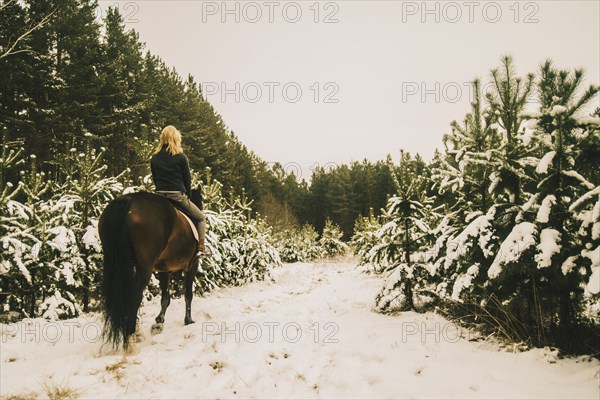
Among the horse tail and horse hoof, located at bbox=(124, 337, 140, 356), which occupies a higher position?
the horse tail

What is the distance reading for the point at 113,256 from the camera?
352 cm

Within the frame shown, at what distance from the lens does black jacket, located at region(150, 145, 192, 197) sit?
15.3 feet

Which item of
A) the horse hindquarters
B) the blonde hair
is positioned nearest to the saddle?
the blonde hair

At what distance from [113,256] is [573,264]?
4522mm

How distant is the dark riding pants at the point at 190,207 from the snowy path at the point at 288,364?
145 cm

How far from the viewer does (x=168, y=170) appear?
4664mm

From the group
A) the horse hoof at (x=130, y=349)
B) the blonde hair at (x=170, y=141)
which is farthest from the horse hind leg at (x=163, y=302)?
the blonde hair at (x=170, y=141)

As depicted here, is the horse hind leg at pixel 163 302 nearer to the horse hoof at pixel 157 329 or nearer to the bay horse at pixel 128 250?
the horse hoof at pixel 157 329

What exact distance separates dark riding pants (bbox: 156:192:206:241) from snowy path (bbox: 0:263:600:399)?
145 cm

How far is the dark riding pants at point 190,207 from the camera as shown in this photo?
4.68m

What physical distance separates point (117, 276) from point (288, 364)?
2039 mm

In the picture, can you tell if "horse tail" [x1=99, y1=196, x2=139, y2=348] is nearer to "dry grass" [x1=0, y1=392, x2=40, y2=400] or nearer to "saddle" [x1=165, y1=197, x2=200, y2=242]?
"dry grass" [x1=0, y1=392, x2=40, y2=400]

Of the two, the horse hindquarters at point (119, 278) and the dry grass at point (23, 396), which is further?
the horse hindquarters at point (119, 278)

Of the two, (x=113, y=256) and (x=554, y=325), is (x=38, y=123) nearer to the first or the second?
(x=113, y=256)
